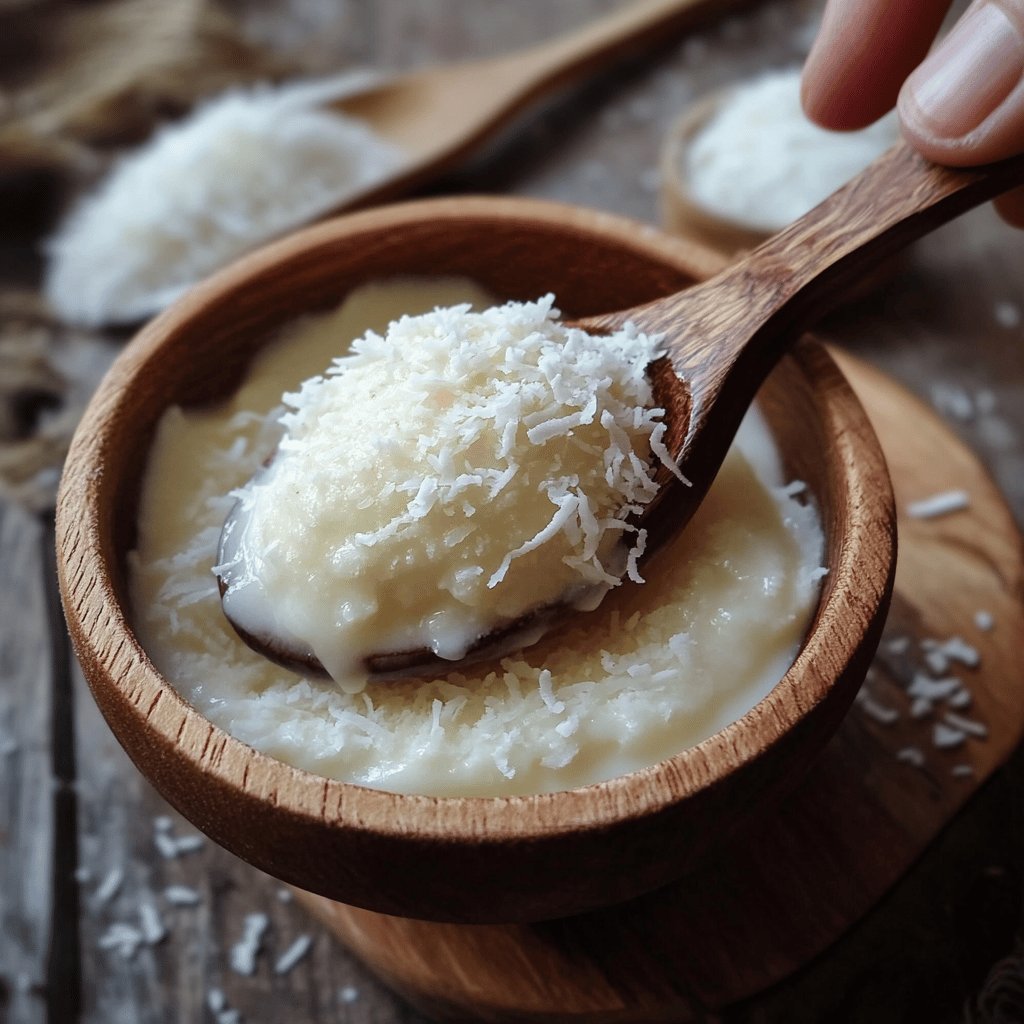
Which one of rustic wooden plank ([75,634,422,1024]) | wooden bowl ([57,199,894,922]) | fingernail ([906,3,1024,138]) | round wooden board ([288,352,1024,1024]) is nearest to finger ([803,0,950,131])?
fingernail ([906,3,1024,138])

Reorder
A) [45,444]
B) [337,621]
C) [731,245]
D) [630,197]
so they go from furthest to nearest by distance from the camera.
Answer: [630,197], [731,245], [45,444], [337,621]

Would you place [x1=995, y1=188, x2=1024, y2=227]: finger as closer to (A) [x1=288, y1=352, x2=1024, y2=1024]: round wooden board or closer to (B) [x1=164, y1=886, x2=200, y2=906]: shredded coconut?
(A) [x1=288, y1=352, x2=1024, y2=1024]: round wooden board

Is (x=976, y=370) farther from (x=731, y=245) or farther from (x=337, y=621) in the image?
(x=337, y=621)

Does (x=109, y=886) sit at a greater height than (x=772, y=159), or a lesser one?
lesser

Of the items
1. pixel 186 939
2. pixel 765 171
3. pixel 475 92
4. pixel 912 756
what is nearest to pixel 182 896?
pixel 186 939

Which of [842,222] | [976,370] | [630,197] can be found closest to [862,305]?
[976,370]

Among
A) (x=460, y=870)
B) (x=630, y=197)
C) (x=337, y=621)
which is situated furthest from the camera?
(x=630, y=197)

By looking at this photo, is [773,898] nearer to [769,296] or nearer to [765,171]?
[769,296]
